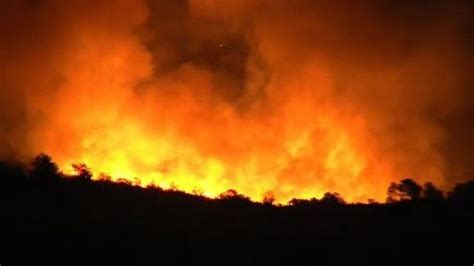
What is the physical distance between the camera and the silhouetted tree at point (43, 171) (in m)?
20.5

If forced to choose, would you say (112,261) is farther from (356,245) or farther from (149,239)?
(356,245)

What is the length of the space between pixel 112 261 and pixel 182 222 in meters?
3.66

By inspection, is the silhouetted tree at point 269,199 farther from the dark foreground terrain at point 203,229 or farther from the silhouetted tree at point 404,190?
the silhouetted tree at point 404,190

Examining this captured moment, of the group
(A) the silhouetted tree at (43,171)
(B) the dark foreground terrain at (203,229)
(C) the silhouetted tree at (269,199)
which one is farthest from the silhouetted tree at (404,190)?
(A) the silhouetted tree at (43,171)

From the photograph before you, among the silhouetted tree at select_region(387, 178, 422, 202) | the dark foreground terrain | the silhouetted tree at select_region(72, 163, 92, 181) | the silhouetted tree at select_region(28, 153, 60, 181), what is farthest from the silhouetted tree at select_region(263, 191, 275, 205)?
Answer: the silhouetted tree at select_region(28, 153, 60, 181)

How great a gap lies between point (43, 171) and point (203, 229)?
7400 millimetres

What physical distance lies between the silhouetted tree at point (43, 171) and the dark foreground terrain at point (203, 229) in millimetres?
85

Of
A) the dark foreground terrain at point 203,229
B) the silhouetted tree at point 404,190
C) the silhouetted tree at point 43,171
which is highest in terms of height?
the silhouetted tree at point 404,190

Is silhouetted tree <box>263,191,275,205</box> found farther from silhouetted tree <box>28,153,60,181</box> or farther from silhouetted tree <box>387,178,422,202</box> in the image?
silhouetted tree <box>28,153,60,181</box>

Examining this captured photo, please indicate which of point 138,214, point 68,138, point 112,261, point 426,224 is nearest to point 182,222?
point 138,214

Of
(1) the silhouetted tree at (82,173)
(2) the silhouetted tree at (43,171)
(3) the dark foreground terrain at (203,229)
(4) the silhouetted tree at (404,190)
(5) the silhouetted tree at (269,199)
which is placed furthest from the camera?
(4) the silhouetted tree at (404,190)

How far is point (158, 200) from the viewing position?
776 inches

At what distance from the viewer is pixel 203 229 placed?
16.9 m

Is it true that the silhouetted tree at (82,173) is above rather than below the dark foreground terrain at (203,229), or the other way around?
above
